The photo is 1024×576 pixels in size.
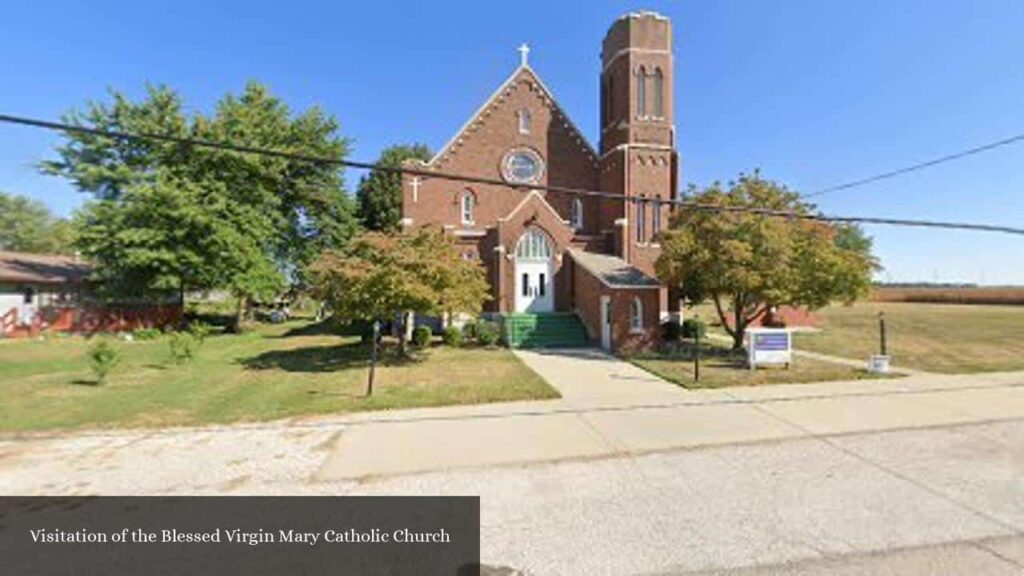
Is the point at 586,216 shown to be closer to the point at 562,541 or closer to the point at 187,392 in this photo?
the point at 187,392

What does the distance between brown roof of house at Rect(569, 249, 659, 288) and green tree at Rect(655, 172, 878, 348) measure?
90.2 inches

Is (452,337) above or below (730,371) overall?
above

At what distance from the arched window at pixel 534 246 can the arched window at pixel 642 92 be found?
7.74m

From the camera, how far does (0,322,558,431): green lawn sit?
30.9 feet

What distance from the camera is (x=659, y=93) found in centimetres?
2436

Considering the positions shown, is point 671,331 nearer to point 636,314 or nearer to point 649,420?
point 636,314

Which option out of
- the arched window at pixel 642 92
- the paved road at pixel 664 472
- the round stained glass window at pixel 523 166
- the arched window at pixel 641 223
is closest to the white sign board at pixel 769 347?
the paved road at pixel 664 472

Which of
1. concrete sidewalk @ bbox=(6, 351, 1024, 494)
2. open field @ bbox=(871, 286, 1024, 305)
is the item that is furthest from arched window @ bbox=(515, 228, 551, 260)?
open field @ bbox=(871, 286, 1024, 305)

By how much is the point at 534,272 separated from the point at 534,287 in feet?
2.26

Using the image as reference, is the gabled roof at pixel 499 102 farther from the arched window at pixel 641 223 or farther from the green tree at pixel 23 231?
the green tree at pixel 23 231

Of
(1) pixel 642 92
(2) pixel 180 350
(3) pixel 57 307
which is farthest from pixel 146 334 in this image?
(1) pixel 642 92

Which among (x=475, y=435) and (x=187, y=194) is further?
(x=187, y=194)
